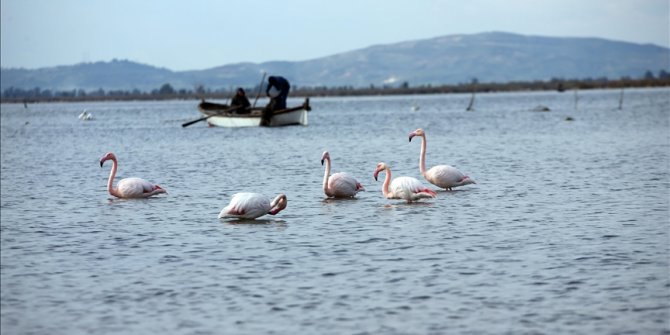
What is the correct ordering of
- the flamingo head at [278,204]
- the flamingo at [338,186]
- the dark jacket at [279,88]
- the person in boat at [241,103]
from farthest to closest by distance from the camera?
the person in boat at [241,103]
the dark jacket at [279,88]
the flamingo at [338,186]
the flamingo head at [278,204]

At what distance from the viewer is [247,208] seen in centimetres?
1633

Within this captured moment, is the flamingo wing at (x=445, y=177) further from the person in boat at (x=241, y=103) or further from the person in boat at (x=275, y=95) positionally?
the person in boat at (x=241, y=103)

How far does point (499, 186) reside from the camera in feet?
71.5

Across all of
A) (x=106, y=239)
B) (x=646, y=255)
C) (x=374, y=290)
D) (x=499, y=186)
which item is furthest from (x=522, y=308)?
(x=499, y=186)

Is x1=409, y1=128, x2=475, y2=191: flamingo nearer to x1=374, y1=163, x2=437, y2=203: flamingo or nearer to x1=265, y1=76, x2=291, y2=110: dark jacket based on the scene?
x1=374, y1=163, x2=437, y2=203: flamingo

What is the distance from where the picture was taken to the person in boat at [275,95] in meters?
54.8

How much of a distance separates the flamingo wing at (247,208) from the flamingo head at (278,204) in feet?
1.18

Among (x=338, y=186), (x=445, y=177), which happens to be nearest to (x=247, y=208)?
(x=338, y=186)

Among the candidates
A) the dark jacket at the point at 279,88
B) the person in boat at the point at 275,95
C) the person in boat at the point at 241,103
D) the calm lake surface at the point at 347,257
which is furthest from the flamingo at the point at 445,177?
the person in boat at the point at 241,103

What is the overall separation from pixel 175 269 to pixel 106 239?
2940 mm

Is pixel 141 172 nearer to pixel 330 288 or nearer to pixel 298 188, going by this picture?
pixel 298 188

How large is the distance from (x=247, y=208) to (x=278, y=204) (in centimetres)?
78

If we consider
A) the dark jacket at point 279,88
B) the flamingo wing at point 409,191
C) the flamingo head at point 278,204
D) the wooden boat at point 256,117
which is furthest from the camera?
the wooden boat at point 256,117

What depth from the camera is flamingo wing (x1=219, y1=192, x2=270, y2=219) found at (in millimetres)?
16312
